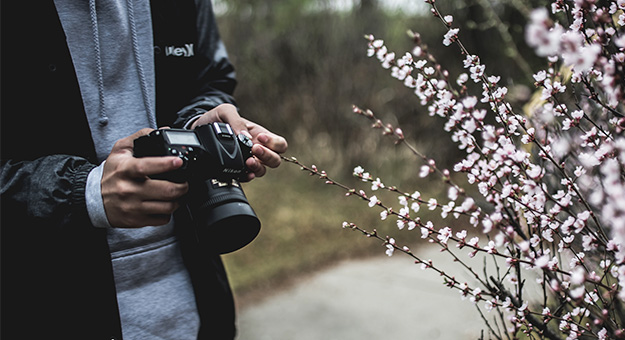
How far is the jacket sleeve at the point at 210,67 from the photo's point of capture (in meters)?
1.45

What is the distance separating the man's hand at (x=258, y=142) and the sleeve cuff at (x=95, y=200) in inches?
12.6

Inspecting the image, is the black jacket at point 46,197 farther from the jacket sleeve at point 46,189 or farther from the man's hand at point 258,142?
the man's hand at point 258,142

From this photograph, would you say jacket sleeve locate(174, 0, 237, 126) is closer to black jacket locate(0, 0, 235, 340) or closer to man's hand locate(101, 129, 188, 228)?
black jacket locate(0, 0, 235, 340)

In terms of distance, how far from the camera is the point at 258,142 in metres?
1.22

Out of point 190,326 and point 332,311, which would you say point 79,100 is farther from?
point 332,311

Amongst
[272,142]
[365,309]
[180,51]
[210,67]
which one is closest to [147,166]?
[272,142]

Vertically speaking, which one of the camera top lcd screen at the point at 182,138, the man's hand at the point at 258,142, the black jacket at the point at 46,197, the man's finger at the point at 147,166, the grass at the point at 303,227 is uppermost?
the man's hand at the point at 258,142

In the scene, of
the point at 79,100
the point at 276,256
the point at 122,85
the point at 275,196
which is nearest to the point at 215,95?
the point at 122,85

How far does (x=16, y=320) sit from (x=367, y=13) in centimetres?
637

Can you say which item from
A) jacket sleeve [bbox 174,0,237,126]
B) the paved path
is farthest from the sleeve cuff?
the paved path

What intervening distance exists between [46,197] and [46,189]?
0.02 meters

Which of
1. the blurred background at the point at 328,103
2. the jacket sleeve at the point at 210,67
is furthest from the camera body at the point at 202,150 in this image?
the blurred background at the point at 328,103

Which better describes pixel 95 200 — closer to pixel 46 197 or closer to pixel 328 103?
pixel 46 197

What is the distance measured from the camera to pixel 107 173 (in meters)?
0.95
